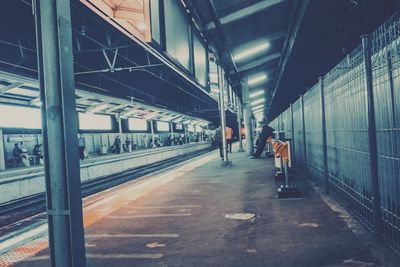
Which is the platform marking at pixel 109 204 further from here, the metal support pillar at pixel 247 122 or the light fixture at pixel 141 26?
the metal support pillar at pixel 247 122

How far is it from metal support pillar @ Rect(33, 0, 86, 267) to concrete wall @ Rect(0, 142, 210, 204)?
9533mm

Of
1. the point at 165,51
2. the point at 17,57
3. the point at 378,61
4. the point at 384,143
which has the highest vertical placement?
the point at 17,57

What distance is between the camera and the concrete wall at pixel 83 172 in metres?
11.4

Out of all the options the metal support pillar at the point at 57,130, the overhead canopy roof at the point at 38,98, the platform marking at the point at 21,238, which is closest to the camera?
the metal support pillar at the point at 57,130

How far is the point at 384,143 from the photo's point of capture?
3.77 meters

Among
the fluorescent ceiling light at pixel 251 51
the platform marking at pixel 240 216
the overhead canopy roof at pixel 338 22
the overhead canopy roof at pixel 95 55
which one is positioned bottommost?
the platform marking at pixel 240 216

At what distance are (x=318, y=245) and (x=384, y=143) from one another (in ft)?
4.49

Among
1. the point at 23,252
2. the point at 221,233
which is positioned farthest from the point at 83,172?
the point at 221,233

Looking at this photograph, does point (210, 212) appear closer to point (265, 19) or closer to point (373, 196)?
point (373, 196)

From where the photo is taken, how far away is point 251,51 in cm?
1578

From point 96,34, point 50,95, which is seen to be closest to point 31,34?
point 96,34

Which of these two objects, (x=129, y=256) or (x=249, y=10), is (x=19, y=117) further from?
(x=129, y=256)

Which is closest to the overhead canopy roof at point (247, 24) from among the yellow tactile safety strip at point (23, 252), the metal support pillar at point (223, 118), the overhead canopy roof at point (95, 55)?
the metal support pillar at point (223, 118)

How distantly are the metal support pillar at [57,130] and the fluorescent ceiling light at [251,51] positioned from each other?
13115 mm
